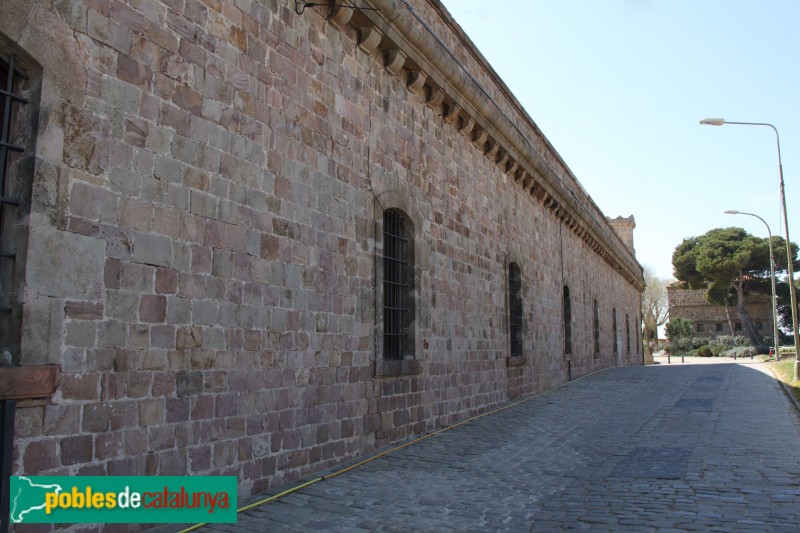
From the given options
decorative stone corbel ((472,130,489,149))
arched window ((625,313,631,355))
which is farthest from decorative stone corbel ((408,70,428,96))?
arched window ((625,313,631,355))

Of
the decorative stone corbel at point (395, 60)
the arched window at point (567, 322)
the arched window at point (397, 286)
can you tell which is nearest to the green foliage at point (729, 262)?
the arched window at point (567, 322)

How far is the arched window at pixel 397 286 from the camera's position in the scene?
8609 mm

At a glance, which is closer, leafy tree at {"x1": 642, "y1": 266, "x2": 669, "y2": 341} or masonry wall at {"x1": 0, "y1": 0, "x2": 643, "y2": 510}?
masonry wall at {"x1": 0, "y1": 0, "x2": 643, "y2": 510}

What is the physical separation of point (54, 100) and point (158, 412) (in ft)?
7.53

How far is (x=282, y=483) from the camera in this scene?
6.05 m

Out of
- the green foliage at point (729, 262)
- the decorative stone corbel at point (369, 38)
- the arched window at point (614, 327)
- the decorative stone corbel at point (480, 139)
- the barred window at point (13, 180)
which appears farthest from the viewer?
the green foliage at point (729, 262)

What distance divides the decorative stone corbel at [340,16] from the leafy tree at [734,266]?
5430 centimetres

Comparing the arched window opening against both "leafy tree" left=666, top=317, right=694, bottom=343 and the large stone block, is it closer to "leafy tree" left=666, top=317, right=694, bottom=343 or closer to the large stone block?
the large stone block

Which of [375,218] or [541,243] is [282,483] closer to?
[375,218]

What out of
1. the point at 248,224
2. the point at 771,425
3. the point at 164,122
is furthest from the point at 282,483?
the point at 771,425

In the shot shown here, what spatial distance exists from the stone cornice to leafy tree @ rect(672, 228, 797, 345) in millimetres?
41257

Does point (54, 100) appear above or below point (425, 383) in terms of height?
above

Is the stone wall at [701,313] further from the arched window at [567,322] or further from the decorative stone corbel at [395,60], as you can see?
the decorative stone corbel at [395,60]

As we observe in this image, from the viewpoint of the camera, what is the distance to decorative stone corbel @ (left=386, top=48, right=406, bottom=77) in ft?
28.3
